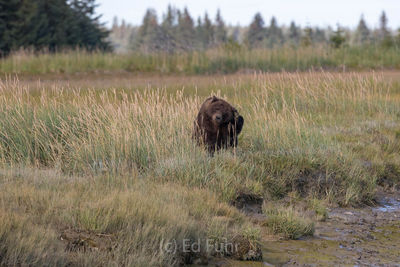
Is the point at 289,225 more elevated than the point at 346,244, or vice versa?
the point at 289,225

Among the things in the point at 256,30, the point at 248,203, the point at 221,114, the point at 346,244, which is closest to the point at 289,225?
the point at 346,244

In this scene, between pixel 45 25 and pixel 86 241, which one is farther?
pixel 45 25

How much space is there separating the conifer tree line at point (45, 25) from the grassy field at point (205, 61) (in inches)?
306

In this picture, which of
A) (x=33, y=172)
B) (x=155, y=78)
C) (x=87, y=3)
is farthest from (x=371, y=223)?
(x=87, y=3)

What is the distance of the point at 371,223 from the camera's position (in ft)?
22.3

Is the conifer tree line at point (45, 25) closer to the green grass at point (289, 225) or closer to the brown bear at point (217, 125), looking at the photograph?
the brown bear at point (217, 125)

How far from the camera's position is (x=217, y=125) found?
26.0 ft

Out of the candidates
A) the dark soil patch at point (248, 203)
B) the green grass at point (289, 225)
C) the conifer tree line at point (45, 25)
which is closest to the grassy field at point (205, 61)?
the conifer tree line at point (45, 25)

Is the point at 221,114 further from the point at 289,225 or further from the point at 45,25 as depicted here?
the point at 45,25

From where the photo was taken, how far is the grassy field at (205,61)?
Answer: 21203 millimetres

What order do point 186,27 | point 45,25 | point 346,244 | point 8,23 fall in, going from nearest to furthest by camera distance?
point 346,244, point 8,23, point 45,25, point 186,27

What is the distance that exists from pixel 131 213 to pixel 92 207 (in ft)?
1.25

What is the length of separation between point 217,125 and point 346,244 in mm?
2799

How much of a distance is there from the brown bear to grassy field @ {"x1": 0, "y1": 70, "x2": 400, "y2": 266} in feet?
0.92
